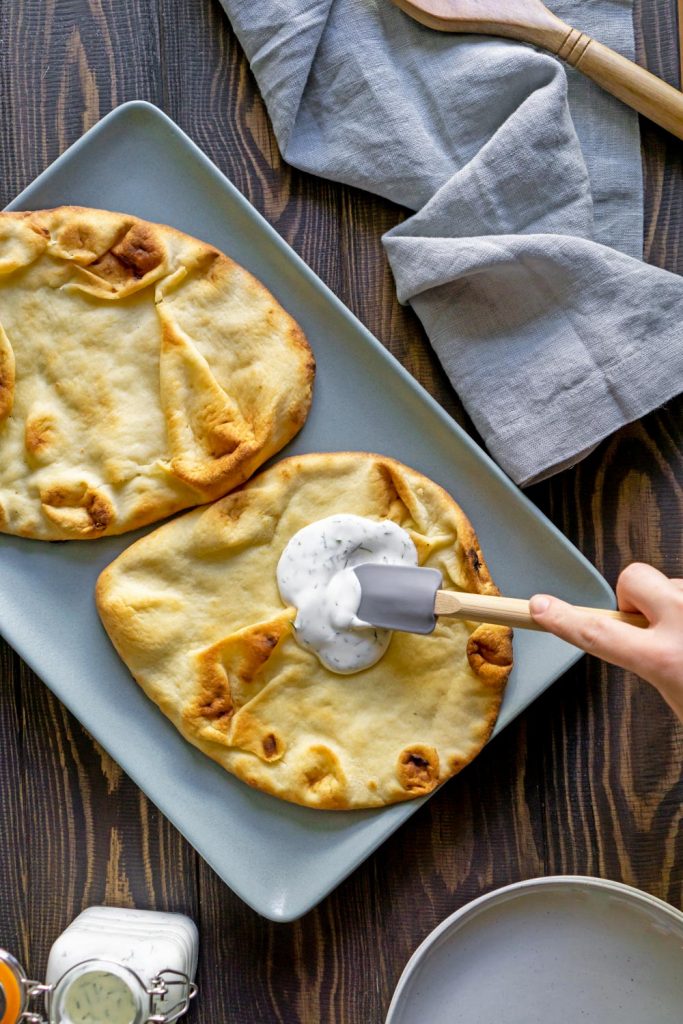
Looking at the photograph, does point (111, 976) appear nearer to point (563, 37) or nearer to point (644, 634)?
point (644, 634)

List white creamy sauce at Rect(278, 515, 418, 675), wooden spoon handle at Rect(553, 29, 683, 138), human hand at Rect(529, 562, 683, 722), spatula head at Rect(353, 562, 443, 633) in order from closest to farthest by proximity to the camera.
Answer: human hand at Rect(529, 562, 683, 722), spatula head at Rect(353, 562, 443, 633), white creamy sauce at Rect(278, 515, 418, 675), wooden spoon handle at Rect(553, 29, 683, 138)

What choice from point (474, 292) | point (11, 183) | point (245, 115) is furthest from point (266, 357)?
point (11, 183)

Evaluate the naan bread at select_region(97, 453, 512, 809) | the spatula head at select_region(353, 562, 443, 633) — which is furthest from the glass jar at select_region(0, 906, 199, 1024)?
the spatula head at select_region(353, 562, 443, 633)

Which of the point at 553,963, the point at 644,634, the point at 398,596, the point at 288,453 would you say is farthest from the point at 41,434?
the point at 553,963

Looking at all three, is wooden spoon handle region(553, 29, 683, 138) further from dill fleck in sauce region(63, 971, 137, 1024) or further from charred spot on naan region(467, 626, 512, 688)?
dill fleck in sauce region(63, 971, 137, 1024)

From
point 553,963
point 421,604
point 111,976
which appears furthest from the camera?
point 553,963

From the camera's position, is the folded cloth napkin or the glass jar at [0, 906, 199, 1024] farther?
the folded cloth napkin
